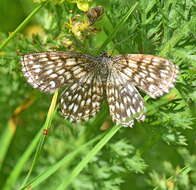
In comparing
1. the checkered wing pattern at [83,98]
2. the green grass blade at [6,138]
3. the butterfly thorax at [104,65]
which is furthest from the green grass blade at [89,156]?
the green grass blade at [6,138]

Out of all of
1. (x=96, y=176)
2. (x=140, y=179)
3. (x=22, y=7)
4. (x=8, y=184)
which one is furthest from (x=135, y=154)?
(x=22, y=7)

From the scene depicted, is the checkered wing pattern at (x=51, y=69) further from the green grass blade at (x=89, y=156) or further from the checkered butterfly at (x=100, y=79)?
the green grass blade at (x=89, y=156)

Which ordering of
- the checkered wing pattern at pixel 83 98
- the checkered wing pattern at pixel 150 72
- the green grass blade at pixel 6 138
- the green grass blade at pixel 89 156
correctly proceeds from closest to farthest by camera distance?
the checkered wing pattern at pixel 150 72, the green grass blade at pixel 89 156, the checkered wing pattern at pixel 83 98, the green grass blade at pixel 6 138

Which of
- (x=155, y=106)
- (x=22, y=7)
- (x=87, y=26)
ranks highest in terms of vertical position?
(x=22, y=7)

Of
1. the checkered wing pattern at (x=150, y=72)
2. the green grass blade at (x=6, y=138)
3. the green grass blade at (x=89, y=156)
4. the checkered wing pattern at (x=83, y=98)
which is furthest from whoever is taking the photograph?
the green grass blade at (x=6, y=138)

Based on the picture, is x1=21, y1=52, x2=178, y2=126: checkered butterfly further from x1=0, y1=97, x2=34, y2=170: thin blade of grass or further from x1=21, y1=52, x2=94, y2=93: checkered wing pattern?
x1=0, y1=97, x2=34, y2=170: thin blade of grass

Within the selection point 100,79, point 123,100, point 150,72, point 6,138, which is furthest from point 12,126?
point 150,72

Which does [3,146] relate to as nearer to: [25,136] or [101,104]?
[25,136]
